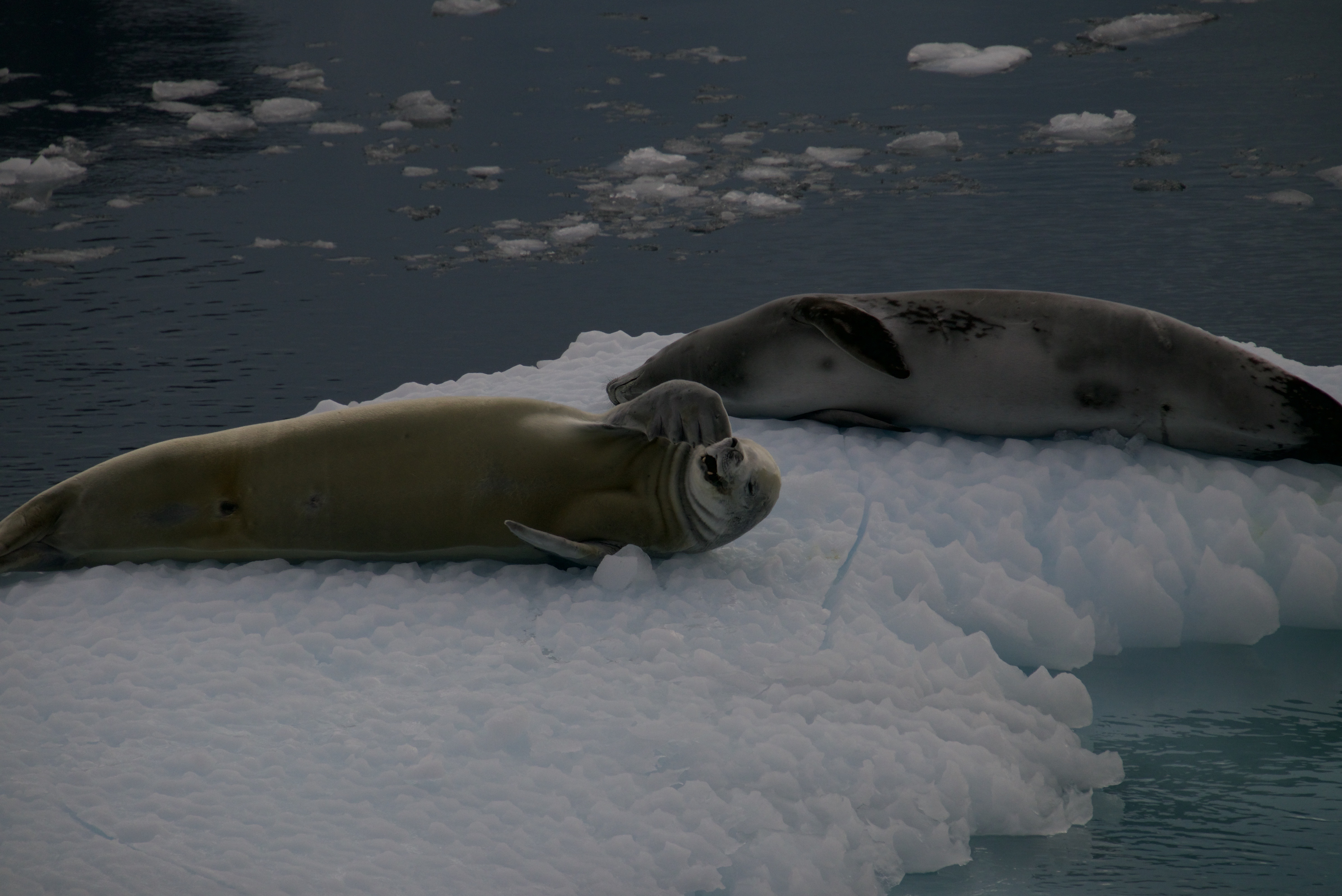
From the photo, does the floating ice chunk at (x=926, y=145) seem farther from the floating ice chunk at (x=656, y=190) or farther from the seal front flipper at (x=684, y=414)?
the seal front flipper at (x=684, y=414)

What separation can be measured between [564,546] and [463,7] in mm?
8549

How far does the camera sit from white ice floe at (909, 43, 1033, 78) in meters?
7.81

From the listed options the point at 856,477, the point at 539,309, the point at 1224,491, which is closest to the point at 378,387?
the point at 539,309

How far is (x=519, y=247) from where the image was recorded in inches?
217

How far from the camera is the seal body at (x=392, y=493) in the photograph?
7.80 feet

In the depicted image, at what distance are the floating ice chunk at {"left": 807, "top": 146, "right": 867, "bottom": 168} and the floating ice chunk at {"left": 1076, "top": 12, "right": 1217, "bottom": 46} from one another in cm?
252

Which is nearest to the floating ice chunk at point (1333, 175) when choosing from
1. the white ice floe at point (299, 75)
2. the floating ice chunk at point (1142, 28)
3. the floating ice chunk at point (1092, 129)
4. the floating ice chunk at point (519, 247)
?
the floating ice chunk at point (1092, 129)

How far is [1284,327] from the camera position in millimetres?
4320

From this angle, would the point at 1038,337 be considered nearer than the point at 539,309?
Yes

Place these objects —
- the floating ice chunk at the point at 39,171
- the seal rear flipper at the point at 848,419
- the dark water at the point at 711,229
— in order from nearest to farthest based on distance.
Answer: the dark water at the point at 711,229 → the seal rear flipper at the point at 848,419 → the floating ice chunk at the point at 39,171

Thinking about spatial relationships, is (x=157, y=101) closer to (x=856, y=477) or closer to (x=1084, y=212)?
(x=1084, y=212)

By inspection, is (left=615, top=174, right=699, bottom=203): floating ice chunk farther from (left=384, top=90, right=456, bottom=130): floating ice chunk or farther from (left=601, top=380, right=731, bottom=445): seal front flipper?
(left=601, top=380, right=731, bottom=445): seal front flipper

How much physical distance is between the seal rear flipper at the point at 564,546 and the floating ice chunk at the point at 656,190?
405cm

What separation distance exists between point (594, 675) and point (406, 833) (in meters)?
0.46
